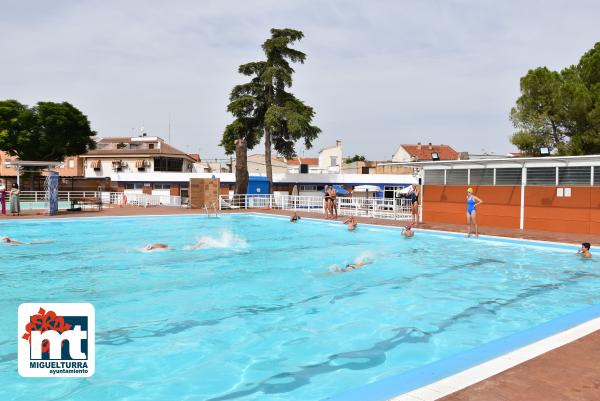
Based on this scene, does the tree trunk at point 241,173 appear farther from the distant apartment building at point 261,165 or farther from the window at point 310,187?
the distant apartment building at point 261,165

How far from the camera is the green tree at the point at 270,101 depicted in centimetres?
3675

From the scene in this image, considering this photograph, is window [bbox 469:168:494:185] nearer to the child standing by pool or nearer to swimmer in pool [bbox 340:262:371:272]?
the child standing by pool

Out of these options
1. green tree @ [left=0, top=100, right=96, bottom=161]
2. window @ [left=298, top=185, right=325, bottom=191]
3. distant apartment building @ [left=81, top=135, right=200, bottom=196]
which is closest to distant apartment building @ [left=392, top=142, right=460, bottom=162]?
window @ [left=298, top=185, right=325, bottom=191]

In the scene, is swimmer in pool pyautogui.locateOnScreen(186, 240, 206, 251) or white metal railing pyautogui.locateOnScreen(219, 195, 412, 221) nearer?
swimmer in pool pyautogui.locateOnScreen(186, 240, 206, 251)

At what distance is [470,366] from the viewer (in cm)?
470

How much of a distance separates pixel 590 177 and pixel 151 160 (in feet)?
151

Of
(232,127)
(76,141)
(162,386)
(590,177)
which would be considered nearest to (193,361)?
(162,386)

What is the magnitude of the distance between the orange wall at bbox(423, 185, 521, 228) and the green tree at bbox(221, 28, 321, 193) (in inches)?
664

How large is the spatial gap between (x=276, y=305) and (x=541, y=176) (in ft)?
43.5

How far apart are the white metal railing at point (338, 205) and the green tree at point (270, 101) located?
474 centimetres

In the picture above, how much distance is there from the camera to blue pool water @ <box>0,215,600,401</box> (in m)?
5.72

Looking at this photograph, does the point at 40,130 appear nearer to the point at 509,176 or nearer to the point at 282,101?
the point at 282,101

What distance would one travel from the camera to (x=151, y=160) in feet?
173

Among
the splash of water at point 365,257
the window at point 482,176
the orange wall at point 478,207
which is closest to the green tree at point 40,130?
the orange wall at point 478,207
